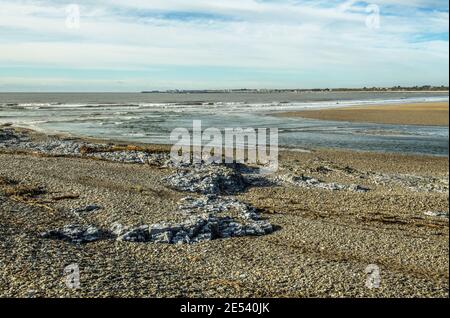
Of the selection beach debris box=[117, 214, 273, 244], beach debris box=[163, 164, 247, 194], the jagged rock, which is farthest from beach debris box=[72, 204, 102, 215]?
beach debris box=[163, 164, 247, 194]

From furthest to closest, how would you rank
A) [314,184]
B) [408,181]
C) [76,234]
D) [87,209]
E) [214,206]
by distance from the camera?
[314,184]
[408,181]
[214,206]
[87,209]
[76,234]

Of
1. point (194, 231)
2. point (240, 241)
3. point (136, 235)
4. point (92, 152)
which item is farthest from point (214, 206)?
point (92, 152)

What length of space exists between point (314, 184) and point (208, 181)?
5369 mm

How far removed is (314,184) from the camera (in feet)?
74.7

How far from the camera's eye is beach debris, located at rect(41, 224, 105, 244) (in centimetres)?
1343

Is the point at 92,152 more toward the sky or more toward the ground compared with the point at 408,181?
more toward the sky

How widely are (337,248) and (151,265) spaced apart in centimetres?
516

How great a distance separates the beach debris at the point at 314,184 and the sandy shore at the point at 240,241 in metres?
0.16

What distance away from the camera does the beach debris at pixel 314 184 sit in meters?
21.6

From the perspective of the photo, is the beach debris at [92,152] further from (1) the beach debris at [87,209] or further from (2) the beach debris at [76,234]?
(2) the beach debris at [76,234]

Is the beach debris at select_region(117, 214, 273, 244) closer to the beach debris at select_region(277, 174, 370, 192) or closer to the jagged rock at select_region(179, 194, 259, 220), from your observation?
the jagged rock at select_region(179, 194, 259, 220)

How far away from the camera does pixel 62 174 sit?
21922 mm

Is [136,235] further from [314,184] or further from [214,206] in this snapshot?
[314,184]
